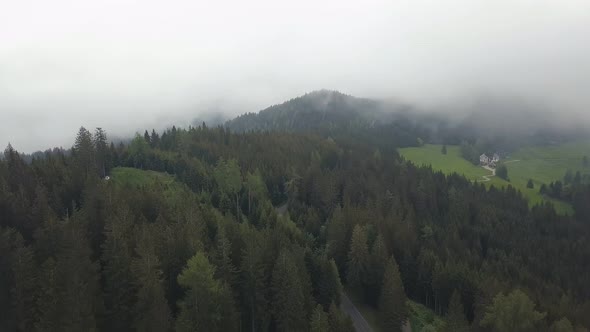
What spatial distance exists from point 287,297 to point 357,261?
25848mm

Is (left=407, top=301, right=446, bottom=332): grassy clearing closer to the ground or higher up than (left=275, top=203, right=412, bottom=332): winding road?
closer to the ground

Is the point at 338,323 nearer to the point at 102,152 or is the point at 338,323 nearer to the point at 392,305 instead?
the point at 392,305

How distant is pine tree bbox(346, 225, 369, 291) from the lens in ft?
232

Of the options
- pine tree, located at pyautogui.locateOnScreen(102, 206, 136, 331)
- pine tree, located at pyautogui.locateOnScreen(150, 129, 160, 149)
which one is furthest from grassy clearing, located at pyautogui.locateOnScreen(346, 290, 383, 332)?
pine tree, located at pyautogui.locateOnScreen(150, 129, 160, 149)

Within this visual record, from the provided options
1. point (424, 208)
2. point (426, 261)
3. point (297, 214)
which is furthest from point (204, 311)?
point (424, 208)

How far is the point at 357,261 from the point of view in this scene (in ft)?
235

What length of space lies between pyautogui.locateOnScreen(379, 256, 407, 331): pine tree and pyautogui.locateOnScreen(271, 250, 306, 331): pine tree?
16.5 m

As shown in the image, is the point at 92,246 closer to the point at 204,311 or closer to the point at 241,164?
the point at 204,311

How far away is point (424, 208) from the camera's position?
424ft

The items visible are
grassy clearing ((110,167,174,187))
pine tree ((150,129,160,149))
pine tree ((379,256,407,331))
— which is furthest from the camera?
pine tree ((150,129,160,149))

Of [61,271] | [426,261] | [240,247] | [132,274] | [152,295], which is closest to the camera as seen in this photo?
[61,271]

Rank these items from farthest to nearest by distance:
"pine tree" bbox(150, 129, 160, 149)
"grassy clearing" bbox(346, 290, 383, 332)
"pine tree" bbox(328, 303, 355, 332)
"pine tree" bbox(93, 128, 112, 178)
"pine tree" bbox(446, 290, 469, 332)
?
"pine tree" bbox(150, 129, 160, 149) < "pine tree" bbox(93, 128, 112, 178) < "grassy clearing" bbox(346, 290, 383, 332) < "pine tree" bbox(446, 290, 469, 332) < "pine tree" bbox(328, 303, 355, 332)

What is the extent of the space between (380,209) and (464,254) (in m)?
24.8

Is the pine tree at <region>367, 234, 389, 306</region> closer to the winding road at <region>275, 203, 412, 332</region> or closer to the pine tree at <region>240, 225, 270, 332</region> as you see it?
the winding road at <region>275, 203, 412, 332</region>
